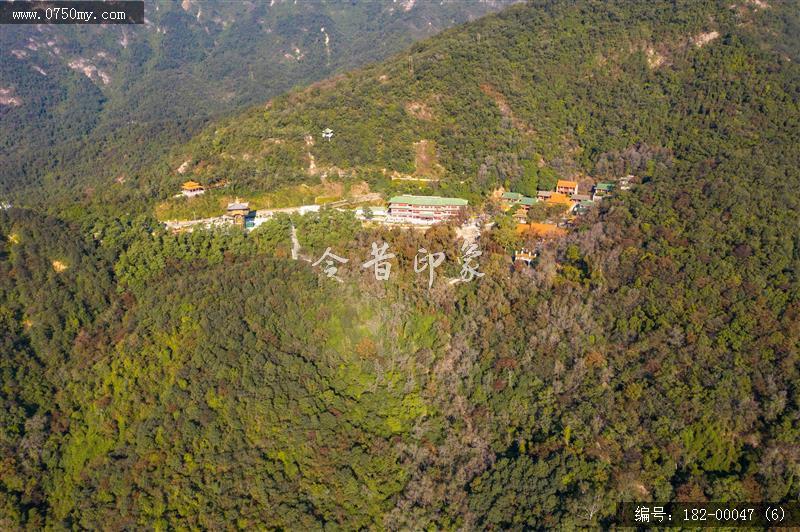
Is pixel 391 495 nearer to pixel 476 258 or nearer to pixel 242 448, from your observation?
pixel 242 448

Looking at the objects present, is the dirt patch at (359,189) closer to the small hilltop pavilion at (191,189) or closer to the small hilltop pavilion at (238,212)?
the small hilltop pavilion at (238,212)

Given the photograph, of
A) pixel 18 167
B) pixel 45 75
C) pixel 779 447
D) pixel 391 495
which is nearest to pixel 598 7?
pixel 779 447

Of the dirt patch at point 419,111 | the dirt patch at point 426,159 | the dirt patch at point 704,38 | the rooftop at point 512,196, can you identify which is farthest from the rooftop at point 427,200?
the dirt patch at point 704,38

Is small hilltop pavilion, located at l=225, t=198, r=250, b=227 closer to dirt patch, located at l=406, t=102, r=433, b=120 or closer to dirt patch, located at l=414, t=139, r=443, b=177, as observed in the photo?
dirt patch, located at l=414, t=139, r=443, b=177

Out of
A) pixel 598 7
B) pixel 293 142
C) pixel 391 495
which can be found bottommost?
pixel 391 495

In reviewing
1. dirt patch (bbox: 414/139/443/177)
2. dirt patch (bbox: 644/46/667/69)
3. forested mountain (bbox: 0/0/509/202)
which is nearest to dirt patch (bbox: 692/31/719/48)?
dirt patch (bbox: 644/46/667/69)

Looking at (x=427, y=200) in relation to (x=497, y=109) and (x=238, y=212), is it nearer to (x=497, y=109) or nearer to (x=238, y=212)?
(x=238, y=212)

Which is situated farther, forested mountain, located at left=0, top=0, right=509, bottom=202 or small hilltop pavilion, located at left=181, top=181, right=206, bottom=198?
forested mountain, located at left=0, top=0, right=509, bottom=202

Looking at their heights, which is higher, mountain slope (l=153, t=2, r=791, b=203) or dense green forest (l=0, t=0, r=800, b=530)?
mountain slope (l=153, t=2, r=791, b=203)
